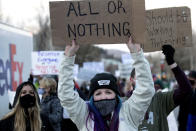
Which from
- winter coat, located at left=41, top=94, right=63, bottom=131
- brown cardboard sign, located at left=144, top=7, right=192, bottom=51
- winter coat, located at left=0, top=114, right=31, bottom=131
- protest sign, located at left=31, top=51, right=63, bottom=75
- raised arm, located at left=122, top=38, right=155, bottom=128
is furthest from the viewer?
protest sign, located at left=31, top=51, right=63, bottom=75

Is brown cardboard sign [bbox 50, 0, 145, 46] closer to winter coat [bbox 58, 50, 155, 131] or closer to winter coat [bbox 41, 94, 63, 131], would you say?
winter coat [bbox 58, 50, 155, 131]

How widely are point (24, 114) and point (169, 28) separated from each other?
212 centimetres

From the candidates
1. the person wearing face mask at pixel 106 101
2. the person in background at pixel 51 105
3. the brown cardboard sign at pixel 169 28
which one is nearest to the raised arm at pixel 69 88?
the person wearing face mask at pixel 106 101

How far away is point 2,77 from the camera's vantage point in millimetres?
5648

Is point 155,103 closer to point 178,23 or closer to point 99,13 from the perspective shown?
point 178,23

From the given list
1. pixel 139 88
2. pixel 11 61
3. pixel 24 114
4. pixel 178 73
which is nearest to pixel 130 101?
pixel 139 88

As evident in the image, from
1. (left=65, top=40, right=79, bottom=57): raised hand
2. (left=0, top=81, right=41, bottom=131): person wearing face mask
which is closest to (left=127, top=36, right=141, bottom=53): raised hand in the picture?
(left=65, top=40, right=79, bottom=57): raised hand

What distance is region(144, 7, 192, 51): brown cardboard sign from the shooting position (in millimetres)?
4082

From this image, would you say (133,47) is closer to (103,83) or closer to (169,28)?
(103,83)

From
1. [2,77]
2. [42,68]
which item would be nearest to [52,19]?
[2,77]

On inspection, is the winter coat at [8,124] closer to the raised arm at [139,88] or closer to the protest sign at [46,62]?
the raised arm at [139,88]

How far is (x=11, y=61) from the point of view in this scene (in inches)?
240

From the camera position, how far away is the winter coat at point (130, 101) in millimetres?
3246

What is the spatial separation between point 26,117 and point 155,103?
166cm
